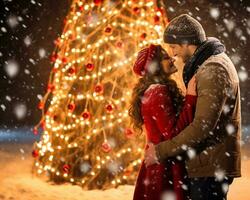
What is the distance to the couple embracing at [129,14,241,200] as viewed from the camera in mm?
3301

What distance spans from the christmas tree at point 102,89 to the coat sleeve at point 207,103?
327 centimetres

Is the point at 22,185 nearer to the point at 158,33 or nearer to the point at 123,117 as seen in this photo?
the point at 123,117

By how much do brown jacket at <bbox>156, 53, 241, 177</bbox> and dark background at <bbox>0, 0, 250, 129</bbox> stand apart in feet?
38.1

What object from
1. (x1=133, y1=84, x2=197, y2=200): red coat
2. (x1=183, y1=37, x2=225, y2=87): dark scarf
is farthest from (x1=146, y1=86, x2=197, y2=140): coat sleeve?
(x1=183, y1=37, x2=225, y2=87): dark scarf

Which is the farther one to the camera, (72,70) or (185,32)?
(72,70)

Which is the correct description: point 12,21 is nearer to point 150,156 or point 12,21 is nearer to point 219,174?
point 150,156

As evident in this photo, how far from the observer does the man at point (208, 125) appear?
10.7ft

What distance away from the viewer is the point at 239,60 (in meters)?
16.1

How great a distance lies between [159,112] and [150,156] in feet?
1.25

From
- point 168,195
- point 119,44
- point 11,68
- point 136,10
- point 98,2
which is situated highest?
point 98,2

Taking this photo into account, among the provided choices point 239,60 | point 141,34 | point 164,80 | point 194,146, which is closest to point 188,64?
point 164,80

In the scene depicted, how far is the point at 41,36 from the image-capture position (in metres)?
15.3

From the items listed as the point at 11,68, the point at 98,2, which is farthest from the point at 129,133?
the point at 11,68

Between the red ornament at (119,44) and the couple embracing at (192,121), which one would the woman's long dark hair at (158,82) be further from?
the red ornament at (119,44)
